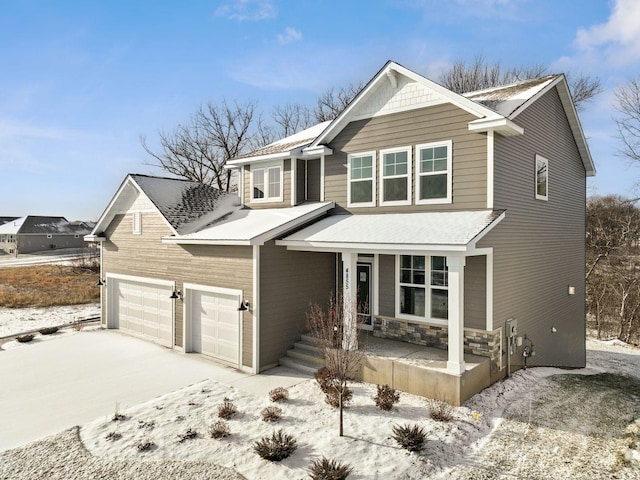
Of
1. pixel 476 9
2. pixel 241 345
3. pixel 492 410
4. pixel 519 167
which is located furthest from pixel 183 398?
pixel 476 9

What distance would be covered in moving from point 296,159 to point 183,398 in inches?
314

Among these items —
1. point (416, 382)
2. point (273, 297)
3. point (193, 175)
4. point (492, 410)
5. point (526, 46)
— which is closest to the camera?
point (492, 410)

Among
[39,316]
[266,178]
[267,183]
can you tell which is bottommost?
[39,316]

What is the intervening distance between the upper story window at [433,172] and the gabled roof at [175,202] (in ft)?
23.7

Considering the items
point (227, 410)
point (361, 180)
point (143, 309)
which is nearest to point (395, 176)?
point (361, 180)

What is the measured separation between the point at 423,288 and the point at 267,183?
671cm

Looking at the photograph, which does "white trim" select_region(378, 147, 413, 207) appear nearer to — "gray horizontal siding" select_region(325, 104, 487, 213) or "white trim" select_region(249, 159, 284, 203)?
"gray horizontal siding" select_region(325, 104, 487, 213)

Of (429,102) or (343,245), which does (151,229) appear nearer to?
(343,245)

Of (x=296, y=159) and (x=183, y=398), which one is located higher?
(x=296, y=159)

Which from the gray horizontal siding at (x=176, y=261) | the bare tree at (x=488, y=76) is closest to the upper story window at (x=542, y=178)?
the gray horizontal siding at (x=176, y=261)

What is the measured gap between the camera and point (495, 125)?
970 centimetres

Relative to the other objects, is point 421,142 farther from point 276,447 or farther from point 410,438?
point 276,447

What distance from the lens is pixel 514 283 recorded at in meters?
10.8

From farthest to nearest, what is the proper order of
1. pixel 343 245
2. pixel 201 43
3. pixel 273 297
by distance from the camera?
pixel 201 43 < pixel 273 297 < pixel 343 245
